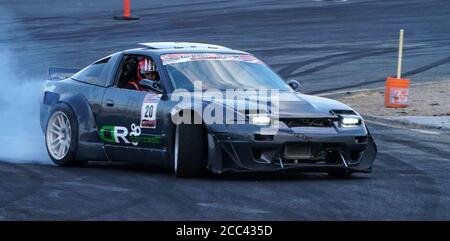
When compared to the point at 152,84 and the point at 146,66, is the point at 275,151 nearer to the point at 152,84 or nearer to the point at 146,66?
the point at 152,84

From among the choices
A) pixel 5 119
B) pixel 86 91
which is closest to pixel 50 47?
pixel 5 119

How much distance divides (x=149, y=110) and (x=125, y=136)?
0.43 meters

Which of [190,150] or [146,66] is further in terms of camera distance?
[146,66]

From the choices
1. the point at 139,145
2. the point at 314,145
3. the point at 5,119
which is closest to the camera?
the point at 314,145

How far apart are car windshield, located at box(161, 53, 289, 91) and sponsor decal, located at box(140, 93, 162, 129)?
0.25 metres

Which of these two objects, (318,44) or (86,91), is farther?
(318,44)

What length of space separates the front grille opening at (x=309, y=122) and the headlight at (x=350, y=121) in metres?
0.12

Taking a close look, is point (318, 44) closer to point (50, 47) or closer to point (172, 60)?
point (50, 47)

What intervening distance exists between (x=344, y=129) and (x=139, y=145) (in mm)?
1994

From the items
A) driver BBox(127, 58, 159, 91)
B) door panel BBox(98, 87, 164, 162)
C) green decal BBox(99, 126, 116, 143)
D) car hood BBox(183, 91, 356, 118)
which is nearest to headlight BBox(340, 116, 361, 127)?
car hood BBox(183, 91, 356, 118)

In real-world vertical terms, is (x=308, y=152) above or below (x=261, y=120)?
below

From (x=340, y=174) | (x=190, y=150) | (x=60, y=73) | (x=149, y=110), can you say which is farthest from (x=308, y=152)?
(x=60, y=73)

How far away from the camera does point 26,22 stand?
104ft

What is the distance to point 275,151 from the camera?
10.2 meters
